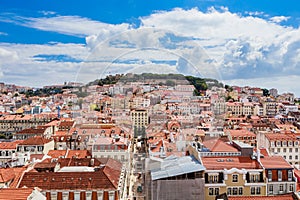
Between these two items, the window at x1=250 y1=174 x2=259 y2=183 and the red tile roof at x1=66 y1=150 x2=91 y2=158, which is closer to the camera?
the window at x1=250 y1=174 x2=259 y2=183

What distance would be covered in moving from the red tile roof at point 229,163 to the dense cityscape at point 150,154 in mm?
23

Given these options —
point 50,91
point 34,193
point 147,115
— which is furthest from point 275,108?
point 50,91

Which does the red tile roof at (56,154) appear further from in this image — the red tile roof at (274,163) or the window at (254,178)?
the red tile roof at (274,163)

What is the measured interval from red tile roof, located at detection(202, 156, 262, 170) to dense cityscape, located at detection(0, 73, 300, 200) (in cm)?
2

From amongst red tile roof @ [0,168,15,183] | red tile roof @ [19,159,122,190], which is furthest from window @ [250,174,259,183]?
red tile roof @ [0,168,15,183]

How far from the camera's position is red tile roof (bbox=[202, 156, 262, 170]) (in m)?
7.85

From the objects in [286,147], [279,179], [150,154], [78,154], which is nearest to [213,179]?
[279,179]

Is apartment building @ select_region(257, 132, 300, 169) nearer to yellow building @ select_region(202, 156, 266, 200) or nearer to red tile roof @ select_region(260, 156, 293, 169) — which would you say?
red tile roof @ select_region(260, 156, 293, 169)

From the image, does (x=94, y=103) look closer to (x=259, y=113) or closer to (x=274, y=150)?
(x=274, y=150)

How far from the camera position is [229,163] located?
7973 millimetres

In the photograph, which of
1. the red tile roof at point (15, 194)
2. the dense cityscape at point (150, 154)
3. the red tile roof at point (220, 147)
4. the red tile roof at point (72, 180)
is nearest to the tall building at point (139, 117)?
the dense cityscape at point (150, 154)

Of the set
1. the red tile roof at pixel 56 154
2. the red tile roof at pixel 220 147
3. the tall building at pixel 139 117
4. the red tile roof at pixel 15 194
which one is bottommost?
the red tile roof at pixel 56 154

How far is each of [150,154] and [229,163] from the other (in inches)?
102

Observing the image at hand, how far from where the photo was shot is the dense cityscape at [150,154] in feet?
24.4
